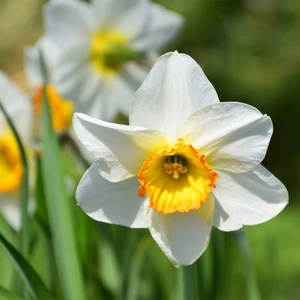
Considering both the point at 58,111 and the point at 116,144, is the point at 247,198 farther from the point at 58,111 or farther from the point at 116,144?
the point at 58,111

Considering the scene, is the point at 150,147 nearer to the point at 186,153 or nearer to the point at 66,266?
the point at 186,153

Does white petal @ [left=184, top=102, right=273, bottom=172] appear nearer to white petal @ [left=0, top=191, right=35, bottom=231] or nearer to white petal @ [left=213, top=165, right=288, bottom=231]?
white petal @ [left=213, top=165, right=288, bottom=231]

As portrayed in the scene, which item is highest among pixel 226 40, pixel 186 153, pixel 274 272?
pixel 226 40

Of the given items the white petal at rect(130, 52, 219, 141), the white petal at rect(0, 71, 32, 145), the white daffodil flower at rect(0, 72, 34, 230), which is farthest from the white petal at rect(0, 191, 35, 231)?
the white petal at rect(130, 52, 219, 141)

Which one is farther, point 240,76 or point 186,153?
point 240,76

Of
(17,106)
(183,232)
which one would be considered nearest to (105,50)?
(17,106)

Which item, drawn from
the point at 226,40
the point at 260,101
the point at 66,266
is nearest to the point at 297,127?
the point at 260,101
